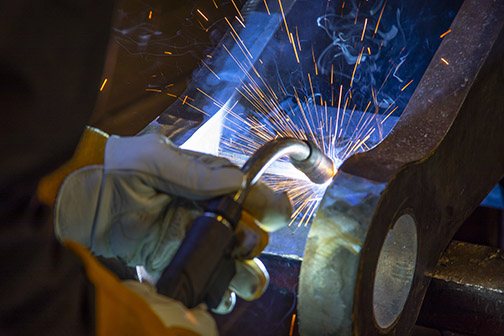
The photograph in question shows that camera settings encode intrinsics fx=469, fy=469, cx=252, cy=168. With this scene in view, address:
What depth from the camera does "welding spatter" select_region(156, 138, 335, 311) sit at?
2.93 feet

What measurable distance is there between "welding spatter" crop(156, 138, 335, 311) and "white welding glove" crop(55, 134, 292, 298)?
0.15 feet

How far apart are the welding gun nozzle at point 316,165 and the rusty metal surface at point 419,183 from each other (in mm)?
136

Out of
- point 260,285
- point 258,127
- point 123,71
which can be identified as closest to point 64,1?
point 260,285

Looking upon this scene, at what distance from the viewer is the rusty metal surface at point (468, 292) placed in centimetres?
145

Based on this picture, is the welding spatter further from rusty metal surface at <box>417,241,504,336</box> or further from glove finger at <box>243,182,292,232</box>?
rusty metal surface at <box>417,241,504,336</box>

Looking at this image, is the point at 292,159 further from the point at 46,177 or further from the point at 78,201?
the point at 46,177

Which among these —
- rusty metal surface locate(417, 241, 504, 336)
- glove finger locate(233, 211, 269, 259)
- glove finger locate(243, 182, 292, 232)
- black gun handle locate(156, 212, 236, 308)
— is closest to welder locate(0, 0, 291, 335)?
black gun handle locate(156, 212, 236, 308)

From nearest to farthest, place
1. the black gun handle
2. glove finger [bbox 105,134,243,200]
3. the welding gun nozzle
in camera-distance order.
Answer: the black gun handle → glove finger [bbox 105,134,243,200] → the welding gun nozzle

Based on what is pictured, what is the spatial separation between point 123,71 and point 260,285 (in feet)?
4.80

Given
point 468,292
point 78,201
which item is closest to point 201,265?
point 78,201

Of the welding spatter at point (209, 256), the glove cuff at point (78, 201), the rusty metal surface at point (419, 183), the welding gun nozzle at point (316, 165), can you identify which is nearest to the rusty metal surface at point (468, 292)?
the rusty metal surface at point (419, 183)

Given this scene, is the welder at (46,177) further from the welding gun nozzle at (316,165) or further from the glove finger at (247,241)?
the welding gun nozzle at (316,165)

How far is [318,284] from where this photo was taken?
1.12 meters

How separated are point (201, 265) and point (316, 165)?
1.96 ft
